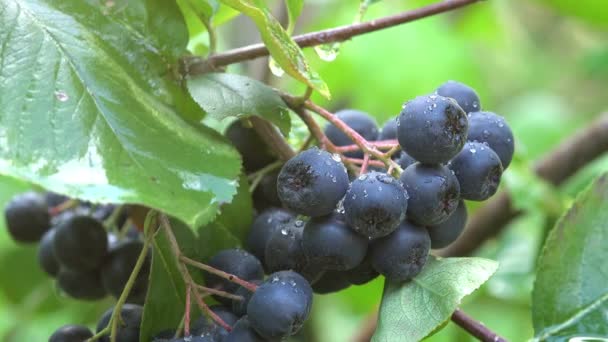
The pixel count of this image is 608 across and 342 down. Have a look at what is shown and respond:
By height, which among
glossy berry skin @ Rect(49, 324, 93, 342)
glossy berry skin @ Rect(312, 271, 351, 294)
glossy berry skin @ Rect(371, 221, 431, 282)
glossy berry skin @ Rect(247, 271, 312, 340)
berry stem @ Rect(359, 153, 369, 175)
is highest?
berry stem @ Rect(359, 153, 369, 175)

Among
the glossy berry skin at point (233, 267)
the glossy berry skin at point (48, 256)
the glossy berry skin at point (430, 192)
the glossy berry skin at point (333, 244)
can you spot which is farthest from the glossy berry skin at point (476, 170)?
the glossy berry skin at point (48, 256)

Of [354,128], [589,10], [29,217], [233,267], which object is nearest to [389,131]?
[354,128]

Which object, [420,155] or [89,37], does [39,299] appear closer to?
[89,37]

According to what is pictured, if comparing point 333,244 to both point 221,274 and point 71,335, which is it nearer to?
point 221,274

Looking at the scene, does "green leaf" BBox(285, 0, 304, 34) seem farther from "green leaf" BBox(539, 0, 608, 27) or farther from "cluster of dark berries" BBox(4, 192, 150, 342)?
"green leaf" BBox(539, 0, 608, 27)

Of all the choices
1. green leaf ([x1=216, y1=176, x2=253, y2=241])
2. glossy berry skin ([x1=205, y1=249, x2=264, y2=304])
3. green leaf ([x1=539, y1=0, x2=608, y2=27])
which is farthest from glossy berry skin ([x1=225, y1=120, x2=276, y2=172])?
green leaf ([x1=539, y1=0, x2=608, y2=27])

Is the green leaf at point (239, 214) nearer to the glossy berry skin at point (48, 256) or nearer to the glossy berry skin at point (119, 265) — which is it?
the glossy berry skin at point (119, 265)
